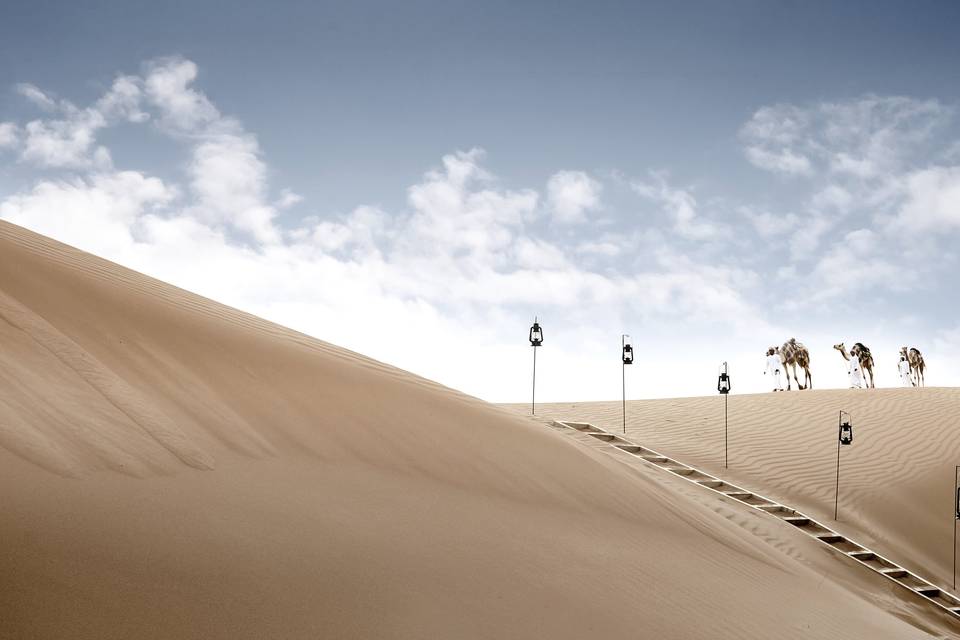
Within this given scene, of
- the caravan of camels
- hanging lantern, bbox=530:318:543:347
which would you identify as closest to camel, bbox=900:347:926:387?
the caravan of camels

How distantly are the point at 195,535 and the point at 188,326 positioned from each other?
4061 mm

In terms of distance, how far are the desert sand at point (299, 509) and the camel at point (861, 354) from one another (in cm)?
2427

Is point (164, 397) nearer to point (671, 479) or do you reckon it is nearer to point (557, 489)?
point (557, 489)

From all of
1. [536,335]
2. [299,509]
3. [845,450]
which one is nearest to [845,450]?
[845,450]

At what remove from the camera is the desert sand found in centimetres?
358

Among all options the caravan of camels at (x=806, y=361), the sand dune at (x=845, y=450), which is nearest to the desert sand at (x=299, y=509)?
the sand dune at (x=845, y=450)

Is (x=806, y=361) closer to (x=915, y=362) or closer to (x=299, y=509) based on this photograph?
(x=915, y=362)

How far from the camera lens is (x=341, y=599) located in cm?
391

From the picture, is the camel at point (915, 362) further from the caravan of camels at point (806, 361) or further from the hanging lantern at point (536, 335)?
the hanging lantern at point (536, 335)

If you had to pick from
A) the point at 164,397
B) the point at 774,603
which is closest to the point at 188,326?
Answer: the point at 164,397

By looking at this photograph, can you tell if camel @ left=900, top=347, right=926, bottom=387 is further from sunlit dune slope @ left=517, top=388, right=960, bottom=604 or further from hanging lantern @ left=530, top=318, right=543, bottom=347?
hanging lantern @ left=530, top=318, right=543, bottom=347

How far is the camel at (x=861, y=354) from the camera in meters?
32.4

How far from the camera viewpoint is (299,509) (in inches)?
189

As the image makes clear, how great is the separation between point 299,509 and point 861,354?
33.3m
